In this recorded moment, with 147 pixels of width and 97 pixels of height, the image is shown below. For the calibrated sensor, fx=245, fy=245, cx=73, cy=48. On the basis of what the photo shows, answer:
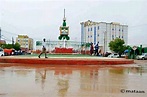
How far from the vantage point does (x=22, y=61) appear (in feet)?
61.9

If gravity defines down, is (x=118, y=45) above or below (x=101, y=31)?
below

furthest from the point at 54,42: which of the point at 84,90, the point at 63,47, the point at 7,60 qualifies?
the point at 84,90

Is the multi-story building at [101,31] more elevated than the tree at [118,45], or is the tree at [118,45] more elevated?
the multi-story building at [101,31]

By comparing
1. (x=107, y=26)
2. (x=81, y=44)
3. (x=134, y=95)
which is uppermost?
(x=107, y=26)

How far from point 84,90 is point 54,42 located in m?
21.2

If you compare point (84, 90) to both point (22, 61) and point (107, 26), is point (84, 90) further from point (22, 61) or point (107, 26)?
point (107, 26)

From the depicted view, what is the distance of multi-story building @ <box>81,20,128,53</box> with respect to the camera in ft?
231

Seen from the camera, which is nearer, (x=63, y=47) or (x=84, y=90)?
(x=84, y=90)

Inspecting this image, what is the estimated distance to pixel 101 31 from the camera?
7112cm

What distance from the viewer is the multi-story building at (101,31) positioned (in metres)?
70.4

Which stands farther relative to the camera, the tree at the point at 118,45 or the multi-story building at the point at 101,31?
the multi-story building at the point at 101,31

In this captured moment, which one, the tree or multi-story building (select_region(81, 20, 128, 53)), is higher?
multi-story building (select_region(81, 20, 128, 53))

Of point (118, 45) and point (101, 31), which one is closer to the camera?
point (118, 45)

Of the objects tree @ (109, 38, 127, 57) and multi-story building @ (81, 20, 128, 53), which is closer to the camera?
tree @ (109, 38, 127, 57)
